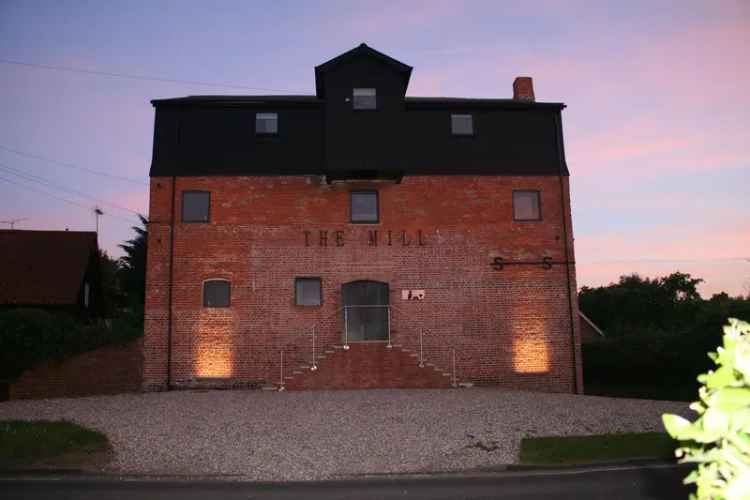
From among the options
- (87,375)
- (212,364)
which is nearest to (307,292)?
(212,364)

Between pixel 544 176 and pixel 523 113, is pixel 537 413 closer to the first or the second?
pixel 544 176

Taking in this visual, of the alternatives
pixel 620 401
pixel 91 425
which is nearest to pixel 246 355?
pixel 91 425

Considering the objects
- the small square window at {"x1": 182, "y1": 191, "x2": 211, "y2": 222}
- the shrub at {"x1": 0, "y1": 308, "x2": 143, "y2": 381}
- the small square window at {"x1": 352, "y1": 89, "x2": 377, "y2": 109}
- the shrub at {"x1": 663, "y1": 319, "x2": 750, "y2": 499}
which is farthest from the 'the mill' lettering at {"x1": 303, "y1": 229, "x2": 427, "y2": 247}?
the shrub at {"x1": 663, "y1": 319, "x2": 750, "y2": 499}

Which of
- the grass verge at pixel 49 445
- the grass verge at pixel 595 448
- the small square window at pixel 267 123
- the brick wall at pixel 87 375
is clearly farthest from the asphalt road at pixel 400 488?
the small square window at pixel 267 123

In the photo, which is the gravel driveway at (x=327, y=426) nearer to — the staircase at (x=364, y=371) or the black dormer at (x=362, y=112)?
the staircase at (x=364, y=371)

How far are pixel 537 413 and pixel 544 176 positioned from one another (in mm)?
10186

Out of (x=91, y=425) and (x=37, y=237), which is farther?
(x=37, y=237)

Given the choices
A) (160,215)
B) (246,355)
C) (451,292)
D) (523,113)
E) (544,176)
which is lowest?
(246,355)

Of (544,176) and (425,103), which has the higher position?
(425,103)

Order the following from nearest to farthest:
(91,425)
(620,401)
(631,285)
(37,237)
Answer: (91,425) → (620,401) → (37,237) → (631,285)

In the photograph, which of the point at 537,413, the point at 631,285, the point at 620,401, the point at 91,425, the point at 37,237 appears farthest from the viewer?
the point at 631,285

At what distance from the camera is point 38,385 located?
18.2 metres

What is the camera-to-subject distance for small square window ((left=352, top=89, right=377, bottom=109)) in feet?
70.0

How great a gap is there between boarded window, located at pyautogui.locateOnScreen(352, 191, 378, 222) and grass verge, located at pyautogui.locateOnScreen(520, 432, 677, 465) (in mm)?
11126
